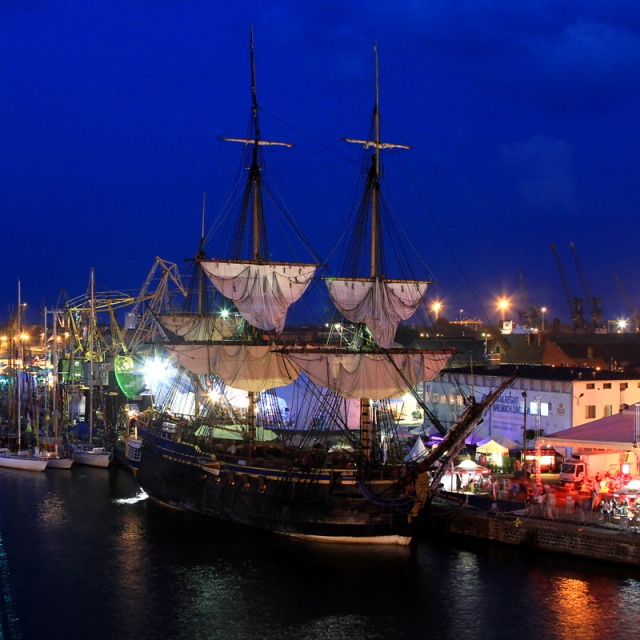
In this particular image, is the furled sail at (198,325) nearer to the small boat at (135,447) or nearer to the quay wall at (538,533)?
the small boat at (135,447)

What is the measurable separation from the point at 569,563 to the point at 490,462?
12.6 m

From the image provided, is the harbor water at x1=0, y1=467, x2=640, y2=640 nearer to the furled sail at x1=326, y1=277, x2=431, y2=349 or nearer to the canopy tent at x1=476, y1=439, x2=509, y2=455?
the canopy tent at x1=476, y1=439, x2=509, y2=455

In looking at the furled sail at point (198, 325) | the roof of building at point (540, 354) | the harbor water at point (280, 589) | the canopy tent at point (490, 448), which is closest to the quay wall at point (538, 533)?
the harbor water at point (280, 589)

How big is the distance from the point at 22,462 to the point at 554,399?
35.9 meters

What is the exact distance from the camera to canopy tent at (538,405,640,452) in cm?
3738

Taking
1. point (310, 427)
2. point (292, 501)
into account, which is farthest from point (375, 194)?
point (292, 501)

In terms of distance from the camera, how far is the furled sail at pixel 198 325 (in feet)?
184

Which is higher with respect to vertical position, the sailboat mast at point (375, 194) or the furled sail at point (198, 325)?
the sailboat mast at point (375, 194)

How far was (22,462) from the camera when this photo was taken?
5625 cm

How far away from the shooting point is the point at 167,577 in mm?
31234

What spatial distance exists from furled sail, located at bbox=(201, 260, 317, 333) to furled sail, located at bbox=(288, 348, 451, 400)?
5.19m

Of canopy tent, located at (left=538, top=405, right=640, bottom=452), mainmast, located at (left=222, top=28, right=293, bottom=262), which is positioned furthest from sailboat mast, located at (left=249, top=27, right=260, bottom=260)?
canopy tent, located at (left=538, top=405, right=640, bottom=452)

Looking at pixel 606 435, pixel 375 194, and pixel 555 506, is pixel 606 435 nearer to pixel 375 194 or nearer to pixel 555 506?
pixel 555 506

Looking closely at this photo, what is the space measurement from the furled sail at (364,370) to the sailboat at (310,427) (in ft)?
0.17
